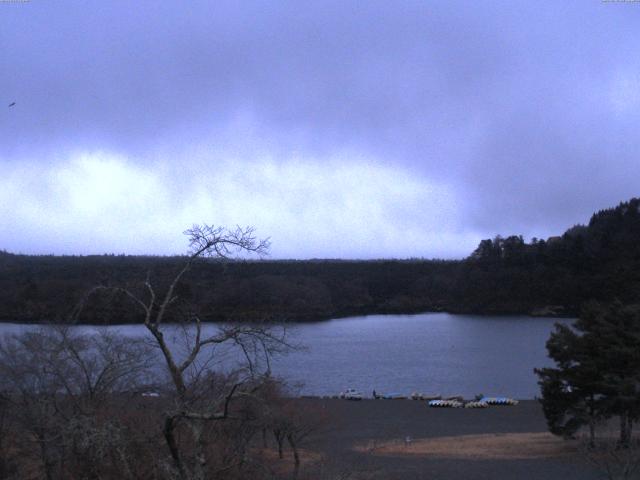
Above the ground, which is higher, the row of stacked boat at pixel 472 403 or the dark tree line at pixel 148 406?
the dark tree line at pixel 148 406

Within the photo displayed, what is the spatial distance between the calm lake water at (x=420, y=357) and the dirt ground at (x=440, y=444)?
3.88 m

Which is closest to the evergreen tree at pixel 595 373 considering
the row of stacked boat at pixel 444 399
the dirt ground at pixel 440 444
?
the dirt ground at pixel 440 444

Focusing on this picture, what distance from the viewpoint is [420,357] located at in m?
63.2

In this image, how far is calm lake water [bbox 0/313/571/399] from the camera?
155ft

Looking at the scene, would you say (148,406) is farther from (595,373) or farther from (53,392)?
(595,373)

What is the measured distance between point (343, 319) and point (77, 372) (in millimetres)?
88550

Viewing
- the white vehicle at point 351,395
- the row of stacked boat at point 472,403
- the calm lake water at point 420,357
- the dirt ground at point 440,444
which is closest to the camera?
the dirt ground at point 440,444

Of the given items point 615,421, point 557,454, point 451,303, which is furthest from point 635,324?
point 451,303

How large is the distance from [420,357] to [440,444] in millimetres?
36614

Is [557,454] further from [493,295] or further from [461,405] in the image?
[493,295]

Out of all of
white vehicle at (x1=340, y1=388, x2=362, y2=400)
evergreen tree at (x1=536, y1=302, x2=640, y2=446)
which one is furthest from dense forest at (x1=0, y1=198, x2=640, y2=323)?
evergreen tree at (x1=536, y1=302, x2=640, y2=446)

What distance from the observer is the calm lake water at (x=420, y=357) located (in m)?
47.2

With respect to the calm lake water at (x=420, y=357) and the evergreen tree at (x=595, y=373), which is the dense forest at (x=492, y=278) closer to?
the calm lake water at (x=420, y=357)

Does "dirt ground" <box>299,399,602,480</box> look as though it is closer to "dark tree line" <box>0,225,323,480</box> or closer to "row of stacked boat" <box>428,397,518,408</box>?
"row of stacked boat" <box>428,397,518,408</box>
